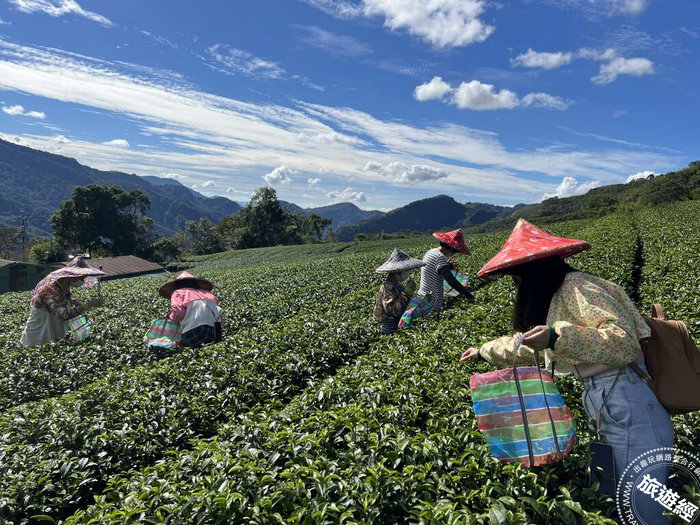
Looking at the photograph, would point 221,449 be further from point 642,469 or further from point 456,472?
point 642,469

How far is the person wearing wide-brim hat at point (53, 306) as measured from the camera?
709 centimetres

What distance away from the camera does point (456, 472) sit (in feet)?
8.43

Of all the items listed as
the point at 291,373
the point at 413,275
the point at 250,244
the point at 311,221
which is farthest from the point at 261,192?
the point at 291,373

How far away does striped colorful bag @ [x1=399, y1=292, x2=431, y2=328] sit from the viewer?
6.56 metres

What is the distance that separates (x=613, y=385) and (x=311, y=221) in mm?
93437

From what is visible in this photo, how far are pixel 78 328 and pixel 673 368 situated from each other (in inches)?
335

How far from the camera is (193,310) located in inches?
274

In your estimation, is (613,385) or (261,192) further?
(261,192)

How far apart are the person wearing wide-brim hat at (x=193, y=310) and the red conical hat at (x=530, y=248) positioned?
555cm

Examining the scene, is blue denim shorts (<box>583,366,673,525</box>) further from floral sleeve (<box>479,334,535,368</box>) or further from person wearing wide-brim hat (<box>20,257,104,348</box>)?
person wearing wide-brim hat (<box>20,257,104,348</box>)

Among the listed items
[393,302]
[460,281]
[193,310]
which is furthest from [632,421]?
[193,310]

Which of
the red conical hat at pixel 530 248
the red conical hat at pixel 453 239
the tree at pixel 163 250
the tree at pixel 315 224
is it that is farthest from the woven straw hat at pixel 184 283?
the tree at pixel 315 224

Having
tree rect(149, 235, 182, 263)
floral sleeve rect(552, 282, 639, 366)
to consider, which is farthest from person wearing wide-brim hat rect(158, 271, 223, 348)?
tree rect(149, 235, 182, 263)

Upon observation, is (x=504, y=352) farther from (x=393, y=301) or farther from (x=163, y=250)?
(x=163, y=250)
